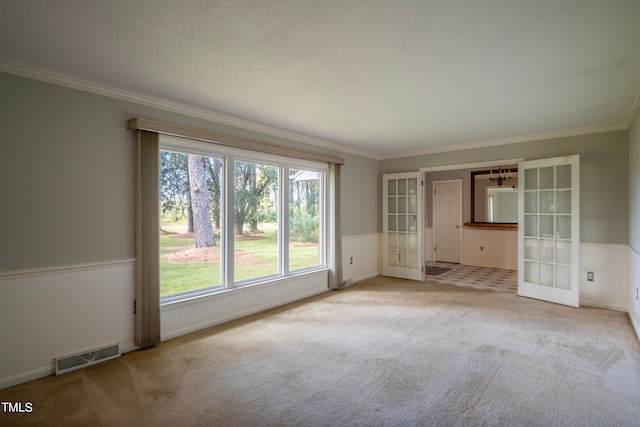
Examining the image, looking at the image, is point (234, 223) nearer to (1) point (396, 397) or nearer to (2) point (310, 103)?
(2) point (310, 103)

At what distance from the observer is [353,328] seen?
3.53m

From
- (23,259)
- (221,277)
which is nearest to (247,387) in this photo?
(221,277)

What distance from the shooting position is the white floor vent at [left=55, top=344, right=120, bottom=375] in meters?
2.58

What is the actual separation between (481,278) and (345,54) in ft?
18.1

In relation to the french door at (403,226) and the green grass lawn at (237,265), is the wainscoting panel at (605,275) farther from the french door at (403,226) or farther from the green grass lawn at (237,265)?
the green grass lawn at (237,265)

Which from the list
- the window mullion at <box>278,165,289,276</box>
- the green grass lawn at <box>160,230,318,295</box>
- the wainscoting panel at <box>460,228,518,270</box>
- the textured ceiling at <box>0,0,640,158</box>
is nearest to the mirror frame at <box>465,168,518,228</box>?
the wainscoting panel at <box>460,228,518,270</box>

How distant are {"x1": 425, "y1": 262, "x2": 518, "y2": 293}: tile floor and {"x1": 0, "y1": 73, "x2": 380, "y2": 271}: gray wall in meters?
5.31

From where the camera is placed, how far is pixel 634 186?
3.58 m

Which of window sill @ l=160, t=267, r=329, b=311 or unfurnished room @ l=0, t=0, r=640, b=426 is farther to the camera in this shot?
window sill @ l=160, t=267, r=329, b=311

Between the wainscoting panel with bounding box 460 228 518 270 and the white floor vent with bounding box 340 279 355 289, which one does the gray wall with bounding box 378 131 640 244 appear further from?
the white floor vent with bounding box 340 279 355 289

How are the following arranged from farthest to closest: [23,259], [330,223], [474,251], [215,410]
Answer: [474,251] < [330,223] < [23,259] < [215,410]

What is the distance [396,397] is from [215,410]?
1.25 m

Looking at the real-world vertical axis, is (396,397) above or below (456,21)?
below

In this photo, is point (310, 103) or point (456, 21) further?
point (310, 103)
